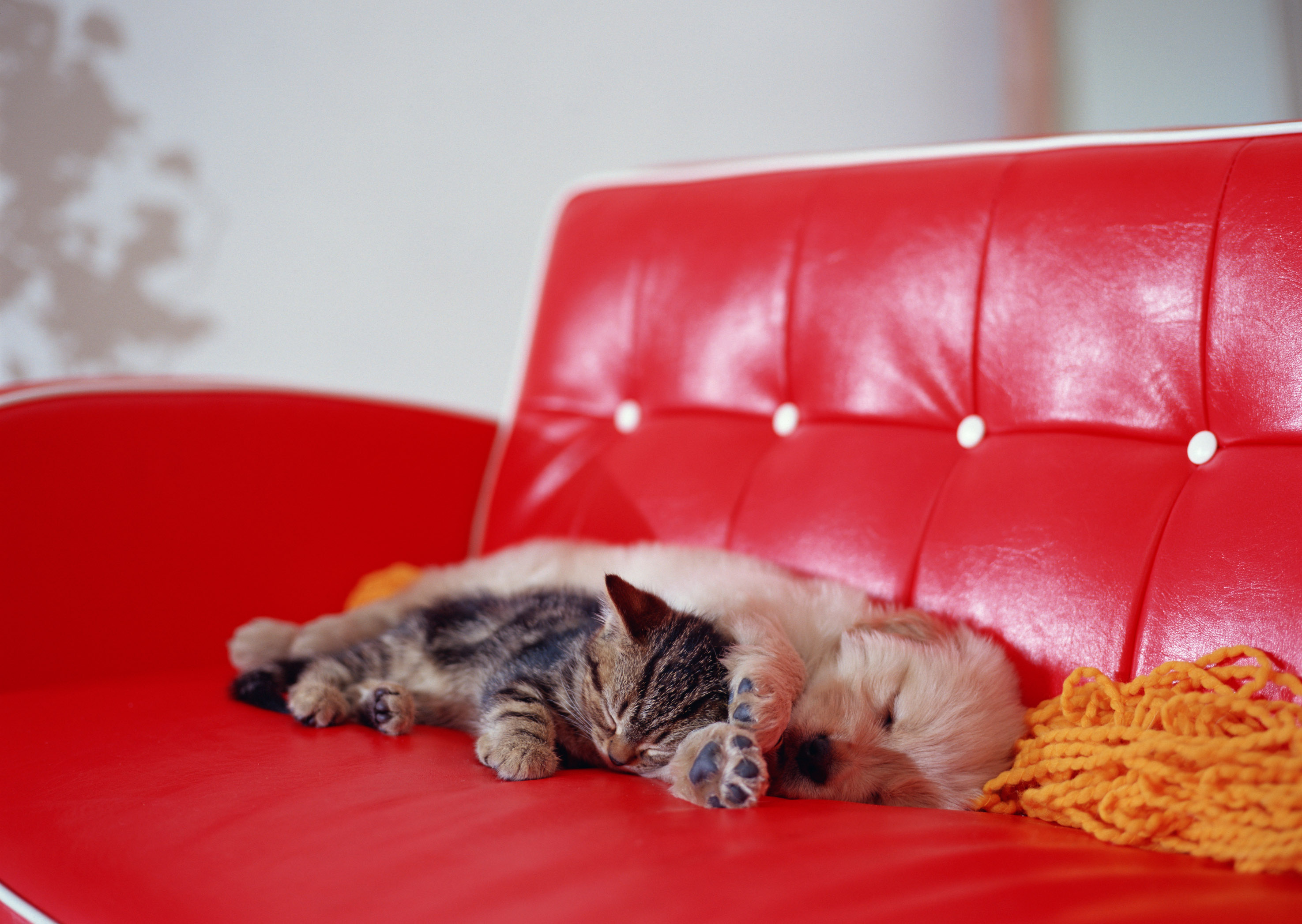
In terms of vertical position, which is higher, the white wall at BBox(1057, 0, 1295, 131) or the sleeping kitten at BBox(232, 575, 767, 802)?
the white wall at BBox(1057, 0, 1295, 131)

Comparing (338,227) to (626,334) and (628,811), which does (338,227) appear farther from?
(628,811)

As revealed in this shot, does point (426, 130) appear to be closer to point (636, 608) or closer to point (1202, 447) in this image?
point (636, 608)

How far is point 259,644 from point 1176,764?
59.2 inches

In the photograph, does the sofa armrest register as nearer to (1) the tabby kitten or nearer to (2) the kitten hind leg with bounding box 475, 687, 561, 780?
(1) the tabby kitten

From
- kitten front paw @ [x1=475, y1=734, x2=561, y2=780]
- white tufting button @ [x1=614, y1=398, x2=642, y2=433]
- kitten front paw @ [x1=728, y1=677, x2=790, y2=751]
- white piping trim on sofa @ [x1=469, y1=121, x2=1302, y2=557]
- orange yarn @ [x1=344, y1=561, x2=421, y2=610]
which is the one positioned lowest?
orange yarn @ [x1=344, y1=561, x2=421, y2=610]

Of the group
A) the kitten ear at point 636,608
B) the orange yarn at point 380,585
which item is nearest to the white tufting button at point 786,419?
the kitten ear at point 636,608

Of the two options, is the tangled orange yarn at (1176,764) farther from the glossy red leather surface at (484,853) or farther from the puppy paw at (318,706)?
the puppy paw at (318,706)

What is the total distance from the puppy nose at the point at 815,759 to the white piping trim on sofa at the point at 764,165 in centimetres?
115

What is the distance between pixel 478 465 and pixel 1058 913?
1.78 meters

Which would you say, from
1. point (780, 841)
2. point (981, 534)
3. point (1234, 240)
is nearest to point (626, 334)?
point (981, 534)

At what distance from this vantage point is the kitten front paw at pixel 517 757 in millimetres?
1364

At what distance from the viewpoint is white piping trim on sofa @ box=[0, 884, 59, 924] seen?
1088mm

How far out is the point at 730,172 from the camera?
2.27 m

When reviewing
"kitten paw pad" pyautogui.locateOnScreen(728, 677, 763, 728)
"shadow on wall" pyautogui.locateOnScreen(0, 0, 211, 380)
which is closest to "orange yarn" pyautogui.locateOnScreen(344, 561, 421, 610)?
"kitten paw pad" pyautogui.locateOnScreen(728, 677, 763, 728)
